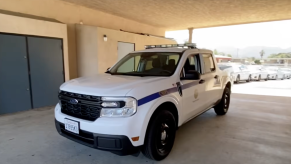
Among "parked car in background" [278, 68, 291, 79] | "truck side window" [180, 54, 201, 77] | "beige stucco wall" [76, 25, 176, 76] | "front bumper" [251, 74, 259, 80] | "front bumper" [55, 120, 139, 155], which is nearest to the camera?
"front bumper" [55, 120, 139, 155]

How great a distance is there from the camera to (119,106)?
2.03m

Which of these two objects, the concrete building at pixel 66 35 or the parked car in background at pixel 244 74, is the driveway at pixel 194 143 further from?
the parked car in background at pixel 244 74

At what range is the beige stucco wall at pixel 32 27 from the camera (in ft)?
14.7

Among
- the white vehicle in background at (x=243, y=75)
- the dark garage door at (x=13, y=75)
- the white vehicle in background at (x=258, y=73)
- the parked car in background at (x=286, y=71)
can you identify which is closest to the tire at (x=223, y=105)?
the dark garage door at (x=13, y=75)

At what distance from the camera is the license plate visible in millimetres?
2189

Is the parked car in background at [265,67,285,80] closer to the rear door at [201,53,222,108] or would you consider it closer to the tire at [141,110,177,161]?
the rear door at [201,53,222,108]

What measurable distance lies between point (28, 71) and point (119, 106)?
4.26 meters

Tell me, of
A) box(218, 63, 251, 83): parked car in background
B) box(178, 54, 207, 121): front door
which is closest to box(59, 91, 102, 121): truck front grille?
box(178, 54, 207, 121): front door

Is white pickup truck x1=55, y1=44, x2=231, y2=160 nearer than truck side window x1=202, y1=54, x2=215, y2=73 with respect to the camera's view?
Yes

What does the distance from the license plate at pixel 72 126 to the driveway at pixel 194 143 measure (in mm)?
562

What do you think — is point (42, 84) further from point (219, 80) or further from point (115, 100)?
point (219, 80)

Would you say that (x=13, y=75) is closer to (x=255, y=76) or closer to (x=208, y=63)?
(x=208, y=63)

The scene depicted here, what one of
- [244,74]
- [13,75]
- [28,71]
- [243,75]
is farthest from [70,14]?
[244,74]

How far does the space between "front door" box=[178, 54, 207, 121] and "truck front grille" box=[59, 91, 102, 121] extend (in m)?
1.33
